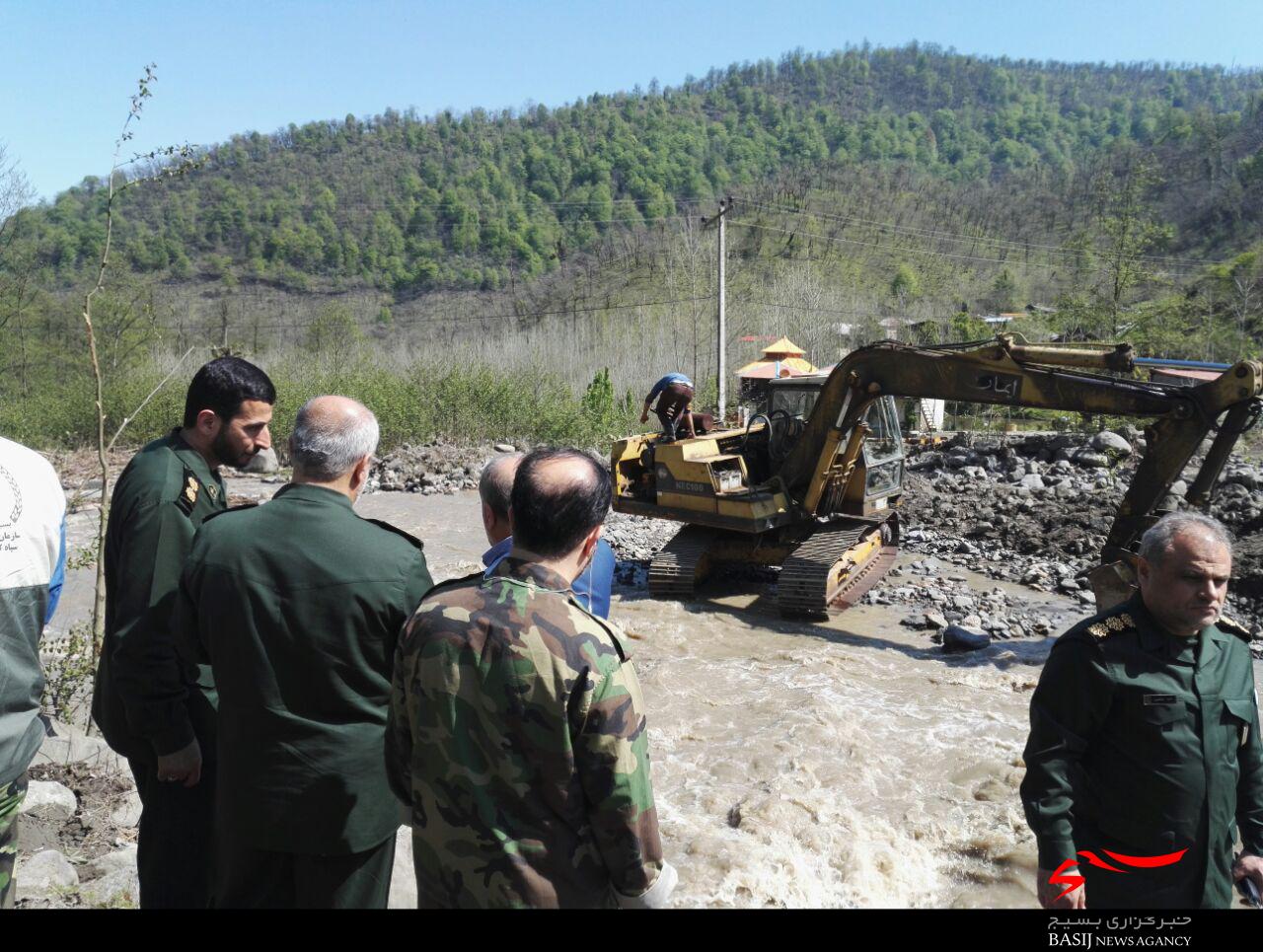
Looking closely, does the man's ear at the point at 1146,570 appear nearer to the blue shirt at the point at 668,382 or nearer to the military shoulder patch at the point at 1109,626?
the military shoulder patch at the point at 1109,626

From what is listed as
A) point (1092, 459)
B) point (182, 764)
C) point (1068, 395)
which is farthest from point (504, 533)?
point (1092, 459)

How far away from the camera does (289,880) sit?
2352 millimetres

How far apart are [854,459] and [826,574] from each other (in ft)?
5.08

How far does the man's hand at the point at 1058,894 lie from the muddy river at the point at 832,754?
2208 mm

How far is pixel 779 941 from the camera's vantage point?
1.77 metres

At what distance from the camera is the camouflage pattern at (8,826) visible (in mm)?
2449

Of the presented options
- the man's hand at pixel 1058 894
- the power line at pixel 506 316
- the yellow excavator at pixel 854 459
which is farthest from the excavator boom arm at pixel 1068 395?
the power line at pixel 506 316

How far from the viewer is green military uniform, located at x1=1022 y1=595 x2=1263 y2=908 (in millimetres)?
2363

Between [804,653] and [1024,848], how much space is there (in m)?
3.47

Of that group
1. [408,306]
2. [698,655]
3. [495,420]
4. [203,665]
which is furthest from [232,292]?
[203,665]

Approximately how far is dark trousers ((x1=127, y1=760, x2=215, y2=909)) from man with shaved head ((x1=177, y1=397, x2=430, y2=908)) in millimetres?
488

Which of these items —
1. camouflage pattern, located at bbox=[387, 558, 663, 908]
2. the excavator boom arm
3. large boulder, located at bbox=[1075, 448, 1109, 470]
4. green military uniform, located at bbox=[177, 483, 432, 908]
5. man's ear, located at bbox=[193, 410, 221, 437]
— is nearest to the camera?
camouflage pattern, located at bbox=[387, 558, 663, 908]

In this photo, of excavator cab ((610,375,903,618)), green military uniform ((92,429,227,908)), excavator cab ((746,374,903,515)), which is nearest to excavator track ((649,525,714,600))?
excavator cab ((610,375,903,618))

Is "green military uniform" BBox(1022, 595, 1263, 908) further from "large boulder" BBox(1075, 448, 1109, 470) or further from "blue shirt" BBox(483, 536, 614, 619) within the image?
"large boulder" BBox(1075, 448, 1109, 470)
